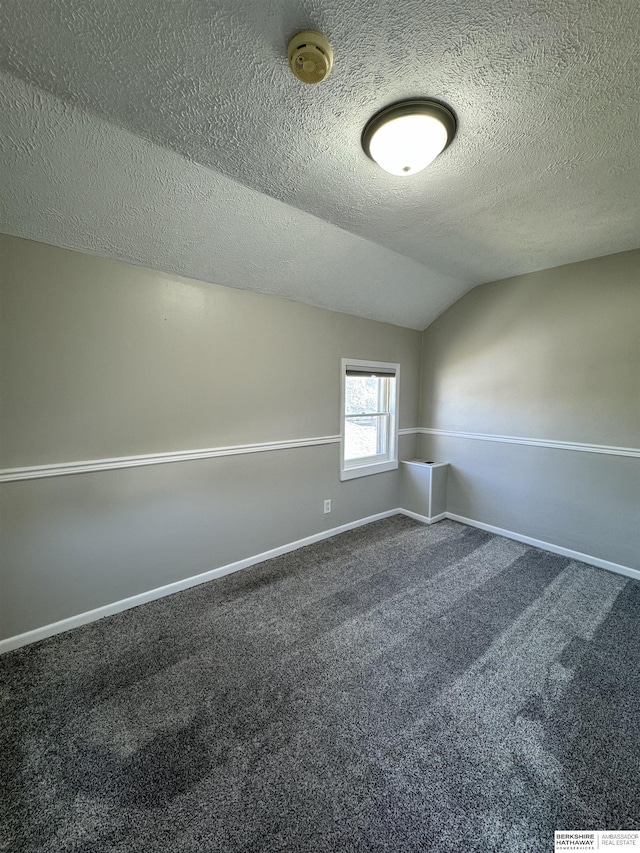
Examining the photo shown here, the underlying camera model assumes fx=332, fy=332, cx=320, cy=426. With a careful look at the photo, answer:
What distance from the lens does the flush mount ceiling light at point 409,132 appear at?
1.25 m

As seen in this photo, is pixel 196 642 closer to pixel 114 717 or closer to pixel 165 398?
pixel 114 717

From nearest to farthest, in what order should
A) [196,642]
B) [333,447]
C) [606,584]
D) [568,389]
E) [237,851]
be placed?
[237,851], [196,642], [606,584], [568,389], [333,447]

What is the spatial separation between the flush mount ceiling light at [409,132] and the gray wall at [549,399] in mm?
2168

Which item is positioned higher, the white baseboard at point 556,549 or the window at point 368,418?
the window at point 368,418

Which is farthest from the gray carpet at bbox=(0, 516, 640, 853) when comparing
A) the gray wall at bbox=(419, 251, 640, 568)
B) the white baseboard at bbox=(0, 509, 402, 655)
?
the gray wall at bbox=(419, 251, 640, 568)

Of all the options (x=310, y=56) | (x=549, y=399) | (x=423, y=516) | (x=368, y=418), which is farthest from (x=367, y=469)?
(x=310, y=56)

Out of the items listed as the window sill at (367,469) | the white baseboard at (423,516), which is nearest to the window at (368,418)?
the window sill at (367,469)

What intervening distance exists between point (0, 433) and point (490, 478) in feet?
12.6

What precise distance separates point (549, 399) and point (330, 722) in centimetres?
298

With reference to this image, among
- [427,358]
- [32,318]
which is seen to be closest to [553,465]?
[427,358]

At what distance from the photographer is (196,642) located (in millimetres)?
1904

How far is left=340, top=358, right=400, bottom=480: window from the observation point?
3.37 meters

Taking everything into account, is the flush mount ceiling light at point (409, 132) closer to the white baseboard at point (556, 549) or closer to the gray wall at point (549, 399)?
the gray wall at point (549, 399)

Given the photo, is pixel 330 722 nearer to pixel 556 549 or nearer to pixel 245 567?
pixel 245 567
